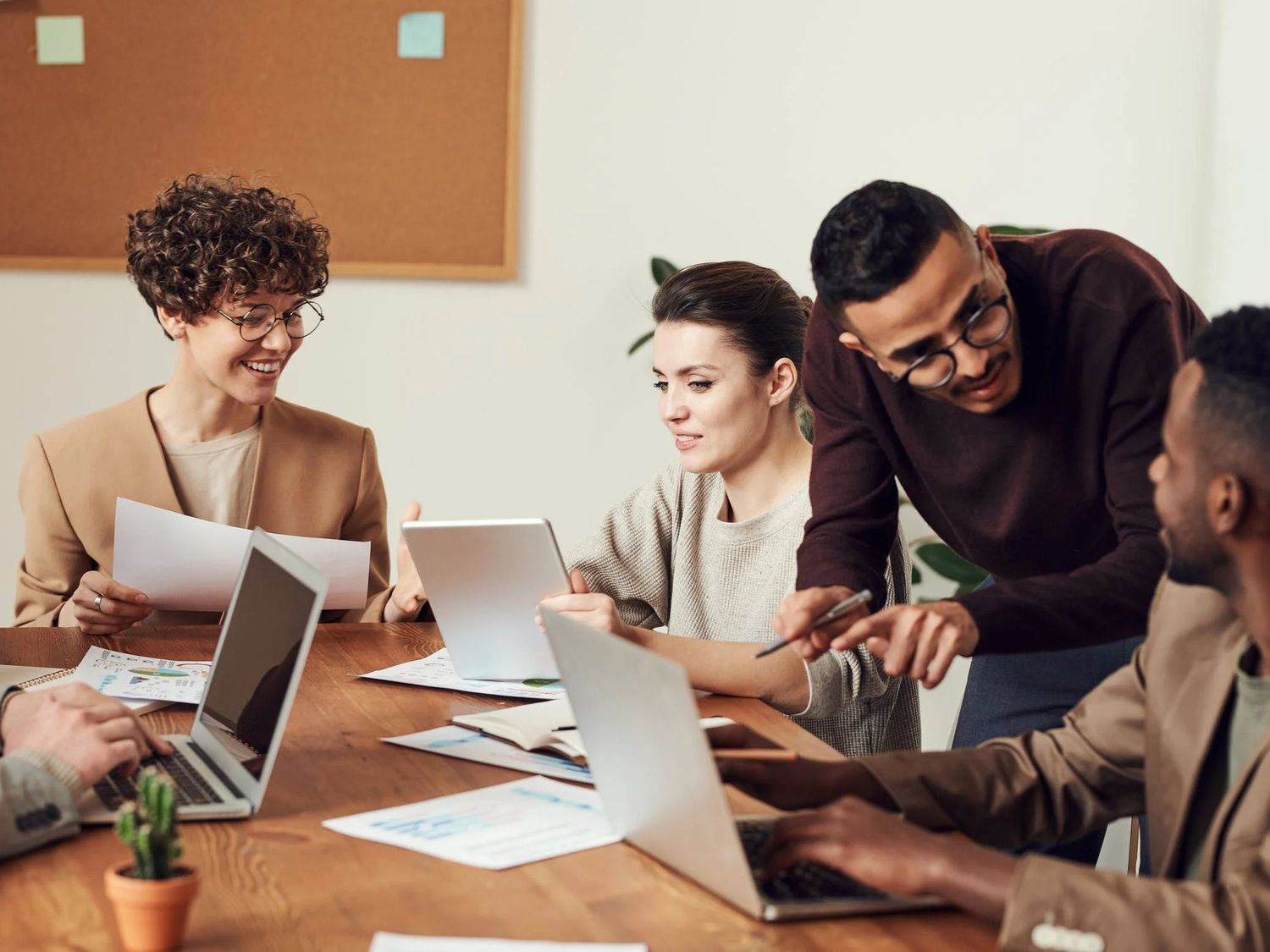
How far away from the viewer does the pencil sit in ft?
4.02

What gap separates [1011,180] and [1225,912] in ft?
8.97

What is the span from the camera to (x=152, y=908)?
950mm

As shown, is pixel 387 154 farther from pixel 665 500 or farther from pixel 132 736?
pixel 132 736

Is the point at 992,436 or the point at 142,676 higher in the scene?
the point at 992,436

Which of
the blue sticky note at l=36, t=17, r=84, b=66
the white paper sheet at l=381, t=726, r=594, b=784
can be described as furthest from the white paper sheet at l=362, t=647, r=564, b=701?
the blue sticky note at l=36, t=17, r=84, b=66

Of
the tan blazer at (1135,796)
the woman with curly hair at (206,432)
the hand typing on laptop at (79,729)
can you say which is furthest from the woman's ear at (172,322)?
the tan blazer at (1135,796)

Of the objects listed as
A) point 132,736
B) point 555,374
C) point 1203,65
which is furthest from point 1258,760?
point 1203,65

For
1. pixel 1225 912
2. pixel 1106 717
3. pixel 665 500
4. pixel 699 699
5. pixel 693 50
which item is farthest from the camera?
pixel 693 50

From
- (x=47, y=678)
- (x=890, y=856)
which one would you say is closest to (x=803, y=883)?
(x=890, y=856)

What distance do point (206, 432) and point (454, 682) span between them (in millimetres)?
780

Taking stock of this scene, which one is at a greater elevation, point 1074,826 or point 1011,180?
point 1011,180

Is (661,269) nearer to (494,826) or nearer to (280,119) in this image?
(280,119)

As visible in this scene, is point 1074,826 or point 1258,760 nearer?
point 1258,760

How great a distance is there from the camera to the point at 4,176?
3.10 metres
